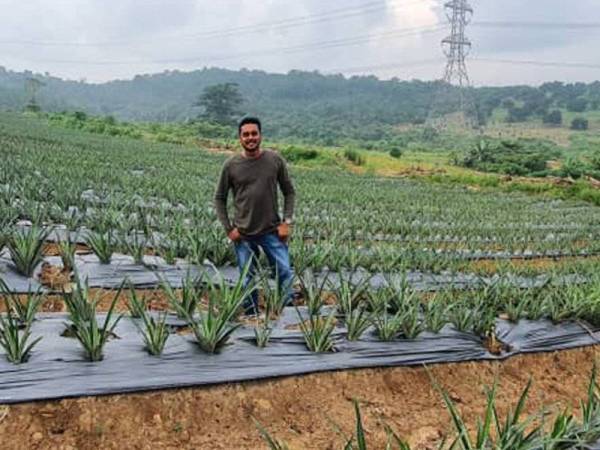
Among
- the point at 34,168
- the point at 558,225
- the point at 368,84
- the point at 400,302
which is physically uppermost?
the point at 368,84

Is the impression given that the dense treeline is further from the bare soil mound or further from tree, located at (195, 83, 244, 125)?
the bare soil mound

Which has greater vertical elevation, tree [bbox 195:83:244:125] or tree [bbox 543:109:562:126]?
tree [bbox 195:83:244:125]

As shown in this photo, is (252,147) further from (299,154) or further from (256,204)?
(299,154)

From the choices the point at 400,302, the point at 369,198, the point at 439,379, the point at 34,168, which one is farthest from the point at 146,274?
the point at 369,198

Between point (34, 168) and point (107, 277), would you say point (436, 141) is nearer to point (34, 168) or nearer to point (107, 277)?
point (34, 168)

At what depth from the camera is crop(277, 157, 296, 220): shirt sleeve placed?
467 cm

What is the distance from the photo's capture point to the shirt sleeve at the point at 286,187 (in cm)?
467

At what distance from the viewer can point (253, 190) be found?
4523 millimetres

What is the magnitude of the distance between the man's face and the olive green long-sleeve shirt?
0.14 meters

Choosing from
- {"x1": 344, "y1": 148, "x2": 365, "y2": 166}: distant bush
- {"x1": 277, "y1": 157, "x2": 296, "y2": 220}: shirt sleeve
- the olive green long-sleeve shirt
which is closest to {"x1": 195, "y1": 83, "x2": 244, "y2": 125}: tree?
{"x1": 344, "y1": 148, "x2": 365, "y2": 166}: distant bush

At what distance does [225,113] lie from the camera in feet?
211

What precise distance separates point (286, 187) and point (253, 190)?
0.34m

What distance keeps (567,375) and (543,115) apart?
7617cm

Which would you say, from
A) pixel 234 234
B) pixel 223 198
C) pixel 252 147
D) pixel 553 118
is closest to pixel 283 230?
pixel 234 234
